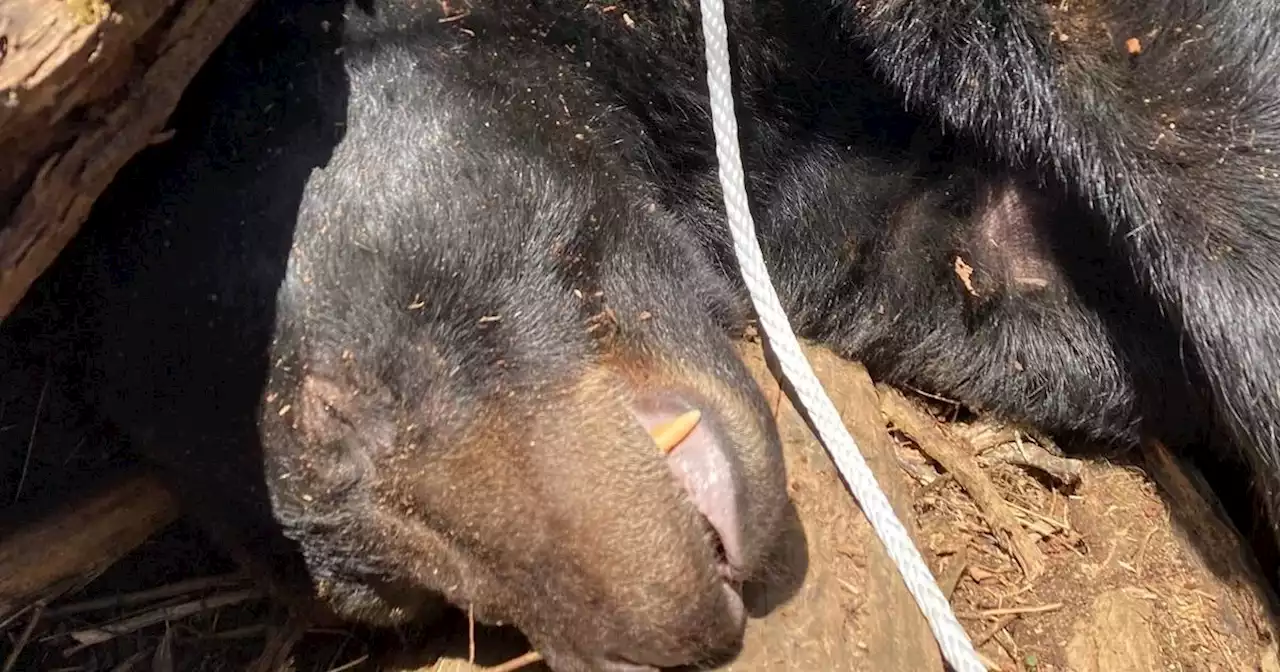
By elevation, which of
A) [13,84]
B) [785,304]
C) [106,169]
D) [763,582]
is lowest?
[763,582]

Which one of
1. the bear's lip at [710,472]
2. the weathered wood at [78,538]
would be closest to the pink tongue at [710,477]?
the bear's lip at [710,472]

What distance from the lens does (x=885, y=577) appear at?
1.96 metres

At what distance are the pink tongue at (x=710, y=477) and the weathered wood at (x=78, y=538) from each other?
40.7 inches

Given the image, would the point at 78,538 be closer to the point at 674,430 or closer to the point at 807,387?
the point at 674,430

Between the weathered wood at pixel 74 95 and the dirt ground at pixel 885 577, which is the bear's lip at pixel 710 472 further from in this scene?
the weathered wood at pixel 74 95

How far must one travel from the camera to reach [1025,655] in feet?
6.94

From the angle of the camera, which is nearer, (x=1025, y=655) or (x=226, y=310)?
(x=226, y=310)

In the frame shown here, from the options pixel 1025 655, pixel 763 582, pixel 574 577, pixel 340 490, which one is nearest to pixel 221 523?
pixel 340 490

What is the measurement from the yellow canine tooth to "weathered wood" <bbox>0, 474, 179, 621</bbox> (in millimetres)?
1016

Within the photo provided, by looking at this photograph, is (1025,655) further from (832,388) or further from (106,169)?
(106,169)

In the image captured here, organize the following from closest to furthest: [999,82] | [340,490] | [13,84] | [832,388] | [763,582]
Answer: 1. [13,84]
2. [340,490]
3. [763,582]
4. [999,82]
5. [832,388]

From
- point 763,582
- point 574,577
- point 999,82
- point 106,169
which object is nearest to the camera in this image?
point 106,169

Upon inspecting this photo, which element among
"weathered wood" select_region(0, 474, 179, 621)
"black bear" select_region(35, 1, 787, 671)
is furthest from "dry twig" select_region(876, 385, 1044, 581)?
Result: "weathered wood" select_region(0, 474, 179, 621)

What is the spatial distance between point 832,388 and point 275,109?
1.17 m
